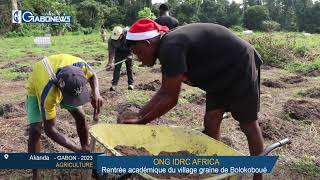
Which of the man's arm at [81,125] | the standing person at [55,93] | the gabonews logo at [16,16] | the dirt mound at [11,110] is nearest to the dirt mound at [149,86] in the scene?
the dirt mound at [11,110]

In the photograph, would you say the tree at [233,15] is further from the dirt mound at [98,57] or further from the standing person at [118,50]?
the standing person at [118,50]

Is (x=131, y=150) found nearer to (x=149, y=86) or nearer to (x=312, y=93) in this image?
(x=149, y=86)

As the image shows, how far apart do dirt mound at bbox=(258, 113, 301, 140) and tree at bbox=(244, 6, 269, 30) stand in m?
37.0

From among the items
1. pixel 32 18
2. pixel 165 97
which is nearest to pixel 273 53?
pixel 165 97

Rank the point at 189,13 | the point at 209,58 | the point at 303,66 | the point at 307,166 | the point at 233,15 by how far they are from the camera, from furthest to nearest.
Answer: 1. the point at 233,15
2. the point at 189,13
3. the point at 303,66
4. the point at 307,166
5. the point at 209,58

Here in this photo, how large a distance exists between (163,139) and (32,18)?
28.9m

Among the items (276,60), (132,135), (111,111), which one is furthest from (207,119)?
(276,60)

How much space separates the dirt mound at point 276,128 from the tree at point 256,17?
3704cm

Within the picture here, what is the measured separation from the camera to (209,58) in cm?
321

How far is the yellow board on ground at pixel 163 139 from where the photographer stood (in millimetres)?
3264

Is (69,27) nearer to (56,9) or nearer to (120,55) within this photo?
(56,9)

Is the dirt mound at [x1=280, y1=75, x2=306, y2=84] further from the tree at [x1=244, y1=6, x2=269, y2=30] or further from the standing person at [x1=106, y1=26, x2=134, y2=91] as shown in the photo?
the tree at [x1=244, y1=6, x2=269, y2=30]

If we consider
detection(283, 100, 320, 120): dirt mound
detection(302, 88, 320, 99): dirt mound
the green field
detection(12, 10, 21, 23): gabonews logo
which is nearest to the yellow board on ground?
the green field

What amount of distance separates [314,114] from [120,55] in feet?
11.6
